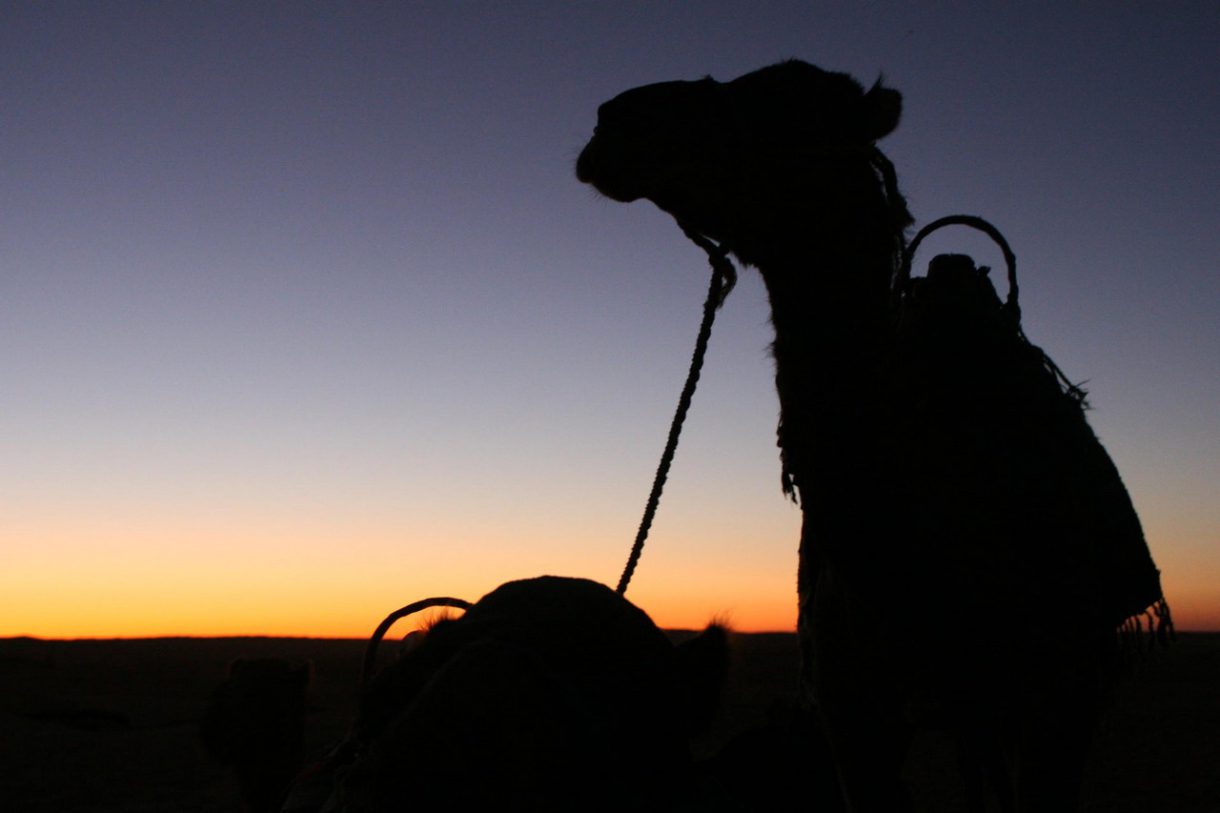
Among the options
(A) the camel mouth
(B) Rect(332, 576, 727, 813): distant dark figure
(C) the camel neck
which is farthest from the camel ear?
(B) Rect(332, 576, 727, 813): distant dark figure

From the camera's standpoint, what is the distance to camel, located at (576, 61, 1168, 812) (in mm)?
2725

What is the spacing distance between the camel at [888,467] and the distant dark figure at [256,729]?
1594 millimetres

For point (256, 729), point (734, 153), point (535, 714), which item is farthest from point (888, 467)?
point (256, 729)

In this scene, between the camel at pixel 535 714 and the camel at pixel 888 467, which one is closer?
the camel at pixel 535 714

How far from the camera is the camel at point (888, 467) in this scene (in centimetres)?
272

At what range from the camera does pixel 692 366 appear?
10.9ft

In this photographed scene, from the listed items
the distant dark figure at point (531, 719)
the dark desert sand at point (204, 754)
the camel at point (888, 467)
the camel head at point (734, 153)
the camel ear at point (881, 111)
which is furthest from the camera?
the dark desert sand at point (204, 754)

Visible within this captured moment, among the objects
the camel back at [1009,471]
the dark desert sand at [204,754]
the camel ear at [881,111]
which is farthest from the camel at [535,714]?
the camel ear at [881,111]

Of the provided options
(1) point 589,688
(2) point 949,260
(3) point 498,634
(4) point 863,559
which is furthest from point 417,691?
(2) point 949,260

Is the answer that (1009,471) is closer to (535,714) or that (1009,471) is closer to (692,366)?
(692,366)

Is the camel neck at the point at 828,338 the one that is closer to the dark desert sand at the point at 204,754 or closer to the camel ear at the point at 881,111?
the camel ear at the point at 881,111

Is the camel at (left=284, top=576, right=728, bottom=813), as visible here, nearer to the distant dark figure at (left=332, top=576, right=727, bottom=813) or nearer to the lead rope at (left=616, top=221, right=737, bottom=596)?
the distant dark figure at (left=332, top=576, right=727, bottom=813)

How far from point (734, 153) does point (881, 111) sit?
494 mm

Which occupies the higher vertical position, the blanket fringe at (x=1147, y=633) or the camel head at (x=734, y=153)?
the camel head at (x=734, y=153)
